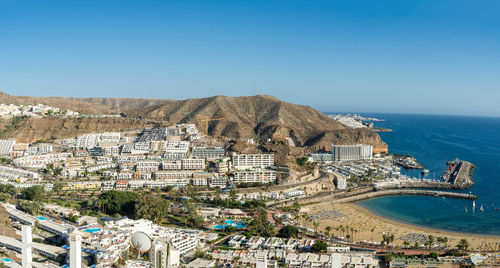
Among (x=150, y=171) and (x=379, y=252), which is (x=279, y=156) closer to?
(x=150, y=171)

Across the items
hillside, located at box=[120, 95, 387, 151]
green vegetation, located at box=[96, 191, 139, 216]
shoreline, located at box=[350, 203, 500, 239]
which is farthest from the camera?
hillside, located at box=[120, 95, 387, 151]

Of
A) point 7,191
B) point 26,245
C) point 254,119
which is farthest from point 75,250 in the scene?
point 254,119

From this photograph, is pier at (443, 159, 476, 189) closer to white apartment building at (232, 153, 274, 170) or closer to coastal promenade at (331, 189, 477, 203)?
coastal promenade at (331, 189, 477, 203)

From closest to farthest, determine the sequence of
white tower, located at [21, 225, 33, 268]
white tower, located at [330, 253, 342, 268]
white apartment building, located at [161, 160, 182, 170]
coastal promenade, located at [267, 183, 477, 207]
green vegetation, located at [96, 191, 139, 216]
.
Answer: white tower, located at [330, 253, 342, 268], white tower, located at [21, 225, 33, 268], green vegetation, located at [96, 191, 139, 216], coastal promenade, located at [267, 183, 477, 207], white apartment building, located at [161, 160, 182, 170]

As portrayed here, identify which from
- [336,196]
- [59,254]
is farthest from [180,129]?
[59,254]

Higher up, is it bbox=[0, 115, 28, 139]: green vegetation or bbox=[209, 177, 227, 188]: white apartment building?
bbox=[0, 115, 28, 139]: green vegetation

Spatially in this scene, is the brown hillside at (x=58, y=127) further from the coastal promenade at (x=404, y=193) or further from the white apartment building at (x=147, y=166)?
the coastal promenade at (x=404, y=193)

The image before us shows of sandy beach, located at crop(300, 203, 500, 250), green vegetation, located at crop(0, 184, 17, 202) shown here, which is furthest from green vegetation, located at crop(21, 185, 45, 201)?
sandy beach, located at crop(300, 203, 500, 250)
